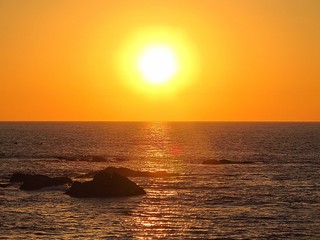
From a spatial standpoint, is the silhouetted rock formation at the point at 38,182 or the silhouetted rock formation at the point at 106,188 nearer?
the silhouetted rock formation at the point at 106,188

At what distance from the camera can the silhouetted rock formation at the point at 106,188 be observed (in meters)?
71.8

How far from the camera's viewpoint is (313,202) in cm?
6725

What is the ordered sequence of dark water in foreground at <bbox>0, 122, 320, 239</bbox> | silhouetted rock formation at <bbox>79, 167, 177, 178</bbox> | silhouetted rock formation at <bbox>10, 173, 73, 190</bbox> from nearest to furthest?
1. dark water in foreground at <bbox>0, 122, 320, 239</bbox>
2. silhouetted rock formation at <bbox>10, 173, 73, 190</bbox>
3. silhouetted rock formation at <bbox>79, 167, 177, 178</bbox>

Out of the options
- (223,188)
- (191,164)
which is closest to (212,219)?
(223,188)

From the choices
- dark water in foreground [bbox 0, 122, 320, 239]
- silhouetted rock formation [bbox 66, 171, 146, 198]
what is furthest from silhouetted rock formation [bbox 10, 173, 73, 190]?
silhouetted rock formation [bbox 66, 171, 146, 198]

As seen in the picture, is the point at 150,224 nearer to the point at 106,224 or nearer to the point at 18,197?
the point at 106,224

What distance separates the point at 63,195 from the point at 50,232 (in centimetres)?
2154

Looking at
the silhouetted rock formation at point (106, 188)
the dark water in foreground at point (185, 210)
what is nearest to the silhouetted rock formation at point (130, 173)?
the dark water in foreground at point (185, 210)

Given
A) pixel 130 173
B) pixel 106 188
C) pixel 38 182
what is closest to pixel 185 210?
pixel 106 188

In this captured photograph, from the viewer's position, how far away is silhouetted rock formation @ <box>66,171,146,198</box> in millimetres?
71812

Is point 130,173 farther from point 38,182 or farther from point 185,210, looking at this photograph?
point 185,210

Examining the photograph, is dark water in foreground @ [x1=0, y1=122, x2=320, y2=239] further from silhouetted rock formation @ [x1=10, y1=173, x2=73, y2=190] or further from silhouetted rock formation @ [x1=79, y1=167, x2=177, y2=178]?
silhouetted rock formation @ [x1=79, y1=167, x2=177, y2=178]

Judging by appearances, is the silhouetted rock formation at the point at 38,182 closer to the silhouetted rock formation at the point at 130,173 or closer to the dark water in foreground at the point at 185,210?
the dark water in foreground at the point at 185,210

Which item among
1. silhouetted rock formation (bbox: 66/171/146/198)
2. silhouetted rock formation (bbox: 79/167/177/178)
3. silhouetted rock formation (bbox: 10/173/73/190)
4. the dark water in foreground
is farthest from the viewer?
silhouetted rock formation (bbox: 79/167/177/178)
